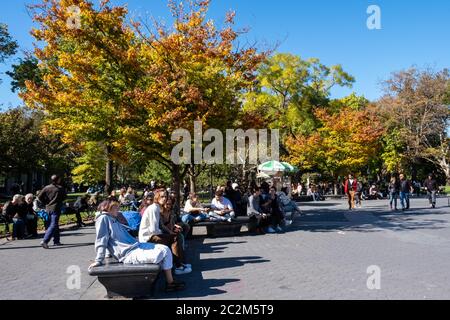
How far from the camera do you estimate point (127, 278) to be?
5840 mm

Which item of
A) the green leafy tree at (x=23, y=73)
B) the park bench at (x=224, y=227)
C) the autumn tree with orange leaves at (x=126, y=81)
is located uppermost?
the green leafy tree at (x=23, y=73)

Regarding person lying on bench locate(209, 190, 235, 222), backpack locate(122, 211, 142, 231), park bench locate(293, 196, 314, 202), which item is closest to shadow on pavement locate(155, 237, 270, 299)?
person lying on bench locate(209, 190, 235, 222)

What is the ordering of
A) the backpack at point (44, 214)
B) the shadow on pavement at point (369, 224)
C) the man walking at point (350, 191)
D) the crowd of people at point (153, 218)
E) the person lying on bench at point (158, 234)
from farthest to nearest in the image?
the man walking at point (350, 191) → the shadow on pavement at point (369, 224) → the backpack at point (44, 214) → the person lying on bench at point (158, 234) → the crowd of people at point (153, 218)

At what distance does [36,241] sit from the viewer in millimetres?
11594

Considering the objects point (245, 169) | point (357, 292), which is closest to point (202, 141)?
point (357, 292)

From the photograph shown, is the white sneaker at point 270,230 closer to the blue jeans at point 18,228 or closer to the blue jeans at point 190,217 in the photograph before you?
the blue jeans at point 190,217

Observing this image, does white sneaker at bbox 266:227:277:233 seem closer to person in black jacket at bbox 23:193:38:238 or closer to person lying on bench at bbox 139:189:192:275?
person lying on bench at bbox 139:189:192:275

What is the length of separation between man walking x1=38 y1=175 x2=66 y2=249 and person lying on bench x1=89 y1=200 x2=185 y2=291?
4.78 metres

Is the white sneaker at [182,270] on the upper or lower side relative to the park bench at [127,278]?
lower

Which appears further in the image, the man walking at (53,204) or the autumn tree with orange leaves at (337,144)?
the autumn tree with orange leaves at (337,144)

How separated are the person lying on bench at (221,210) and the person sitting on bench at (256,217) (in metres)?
0.68

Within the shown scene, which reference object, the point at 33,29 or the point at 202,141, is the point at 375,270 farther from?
the point at 33,29

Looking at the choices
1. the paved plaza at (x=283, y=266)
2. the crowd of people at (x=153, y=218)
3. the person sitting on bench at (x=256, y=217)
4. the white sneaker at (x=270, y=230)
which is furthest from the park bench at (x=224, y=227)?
the white sneaker at (x=270, y=230)

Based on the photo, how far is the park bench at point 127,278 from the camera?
18.8 ft
